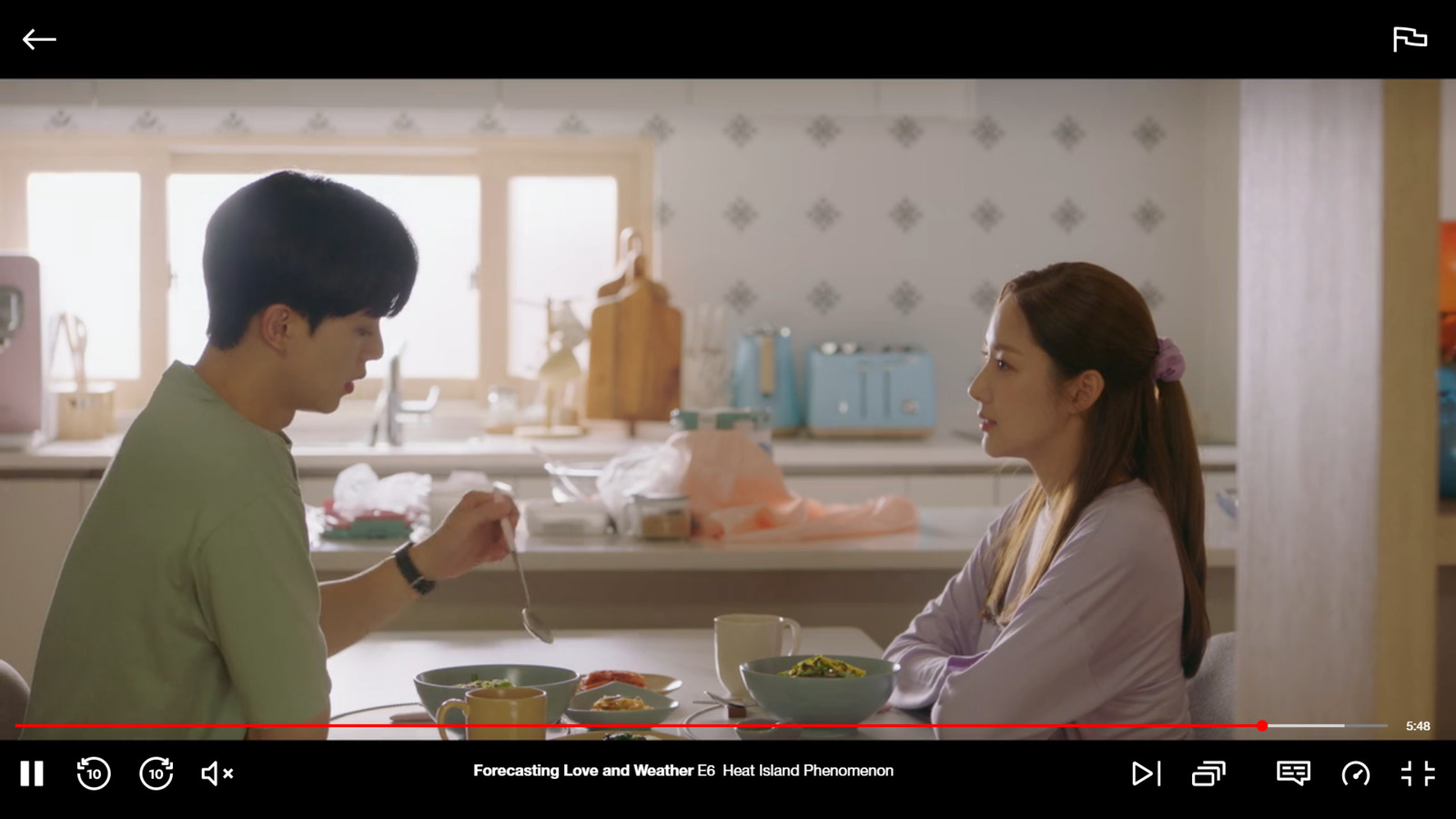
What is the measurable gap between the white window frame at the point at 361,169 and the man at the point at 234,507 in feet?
8.40

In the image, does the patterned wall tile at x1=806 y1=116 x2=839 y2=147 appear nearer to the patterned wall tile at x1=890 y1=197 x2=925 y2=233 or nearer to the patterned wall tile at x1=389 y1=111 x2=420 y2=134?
→ the patterned wall tile at x1=890 y1=197 x2=925 y2=233

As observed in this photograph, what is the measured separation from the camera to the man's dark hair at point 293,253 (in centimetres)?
88

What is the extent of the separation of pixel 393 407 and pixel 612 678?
6.72ft

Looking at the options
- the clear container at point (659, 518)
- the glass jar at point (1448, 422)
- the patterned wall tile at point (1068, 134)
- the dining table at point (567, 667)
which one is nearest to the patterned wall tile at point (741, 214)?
Answer: the patterned wall tile at point (1068, 134)

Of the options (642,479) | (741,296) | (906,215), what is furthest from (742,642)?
(906,215)

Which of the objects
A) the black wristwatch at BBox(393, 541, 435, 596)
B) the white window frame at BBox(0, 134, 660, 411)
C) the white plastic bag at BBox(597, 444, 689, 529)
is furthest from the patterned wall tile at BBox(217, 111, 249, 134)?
the black wristwatch at BBox(393, 541, 435, 596)

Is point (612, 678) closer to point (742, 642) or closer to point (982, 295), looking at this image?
point (742, 642)

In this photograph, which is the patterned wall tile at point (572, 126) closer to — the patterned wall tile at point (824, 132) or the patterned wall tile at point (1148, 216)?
the patterned wall tile at point (824, 132)

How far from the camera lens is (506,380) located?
3492 millimetres

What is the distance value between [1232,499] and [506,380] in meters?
1.95

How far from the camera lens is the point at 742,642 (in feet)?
3.84

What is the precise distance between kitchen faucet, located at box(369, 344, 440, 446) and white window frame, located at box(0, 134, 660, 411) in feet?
0.90
